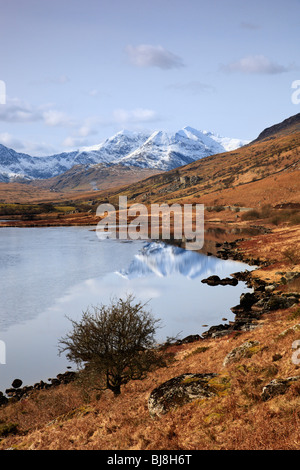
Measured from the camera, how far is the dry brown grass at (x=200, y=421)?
9.12 metres

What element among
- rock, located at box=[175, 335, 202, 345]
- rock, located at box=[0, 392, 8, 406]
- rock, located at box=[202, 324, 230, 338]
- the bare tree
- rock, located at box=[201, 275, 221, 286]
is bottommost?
rock, located at box=[0, 392, 8, 406]

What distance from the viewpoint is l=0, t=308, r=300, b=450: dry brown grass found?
9.12 m

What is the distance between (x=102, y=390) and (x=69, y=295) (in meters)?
25.5

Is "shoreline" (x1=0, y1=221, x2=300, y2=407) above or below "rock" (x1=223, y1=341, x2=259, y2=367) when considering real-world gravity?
below

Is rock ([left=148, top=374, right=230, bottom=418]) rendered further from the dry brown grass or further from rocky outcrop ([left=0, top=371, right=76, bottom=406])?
rocky outcrop ([left=0, top=371, right=76, bottom=406])

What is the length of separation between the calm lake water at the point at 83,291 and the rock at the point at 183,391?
571 inches

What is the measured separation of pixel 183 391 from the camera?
41.4 feet

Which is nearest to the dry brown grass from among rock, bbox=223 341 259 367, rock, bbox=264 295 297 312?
rock, bbox=223 341 259 367

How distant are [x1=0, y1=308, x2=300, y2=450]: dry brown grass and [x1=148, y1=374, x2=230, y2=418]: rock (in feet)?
1.03

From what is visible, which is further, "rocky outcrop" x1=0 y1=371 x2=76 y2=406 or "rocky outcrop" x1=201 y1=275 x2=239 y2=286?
"rocky outcrop" x1=201 y1=275 x2=239 y2=286

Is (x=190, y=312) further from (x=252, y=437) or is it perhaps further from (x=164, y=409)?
(x=252, y=437)

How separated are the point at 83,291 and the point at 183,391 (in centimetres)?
3451

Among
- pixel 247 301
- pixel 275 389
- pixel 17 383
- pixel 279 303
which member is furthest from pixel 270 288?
pixel 275 389

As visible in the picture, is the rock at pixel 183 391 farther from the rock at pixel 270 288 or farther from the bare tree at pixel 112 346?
the rock at pixel 270 288
